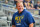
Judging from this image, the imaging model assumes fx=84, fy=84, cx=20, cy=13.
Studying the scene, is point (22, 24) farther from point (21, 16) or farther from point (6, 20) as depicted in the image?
point (6, 20)

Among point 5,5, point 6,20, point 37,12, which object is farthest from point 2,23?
point 37,12

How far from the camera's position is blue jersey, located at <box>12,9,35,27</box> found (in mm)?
1199

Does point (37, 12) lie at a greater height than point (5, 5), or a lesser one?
lesser

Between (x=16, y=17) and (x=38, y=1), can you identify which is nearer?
(x=16, y=17)

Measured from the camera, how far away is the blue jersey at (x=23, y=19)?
120cm

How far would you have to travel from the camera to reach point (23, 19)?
123cm

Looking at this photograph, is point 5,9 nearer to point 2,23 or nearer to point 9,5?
point 9,5

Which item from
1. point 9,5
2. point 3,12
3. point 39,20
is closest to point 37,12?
point 39,20

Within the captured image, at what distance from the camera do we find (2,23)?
1.91 meters

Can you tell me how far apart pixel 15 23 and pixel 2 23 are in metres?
0.70

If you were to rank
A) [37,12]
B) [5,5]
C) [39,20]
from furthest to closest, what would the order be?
[39,20] < [37,12] < [5,5]

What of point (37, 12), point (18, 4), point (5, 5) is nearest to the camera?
point (18, 4)

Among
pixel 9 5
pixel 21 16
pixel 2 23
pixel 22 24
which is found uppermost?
pixel 9 5

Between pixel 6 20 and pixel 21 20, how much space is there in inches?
28.3
